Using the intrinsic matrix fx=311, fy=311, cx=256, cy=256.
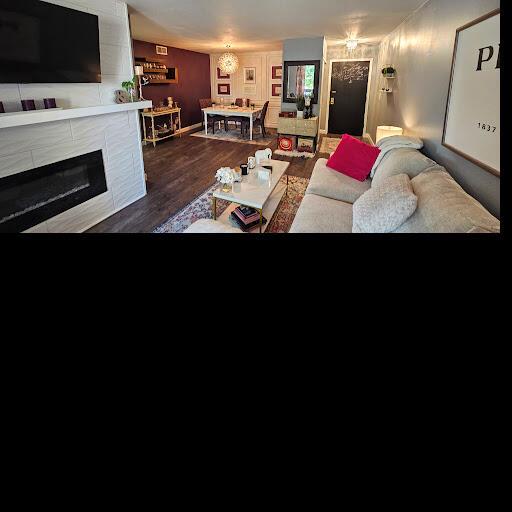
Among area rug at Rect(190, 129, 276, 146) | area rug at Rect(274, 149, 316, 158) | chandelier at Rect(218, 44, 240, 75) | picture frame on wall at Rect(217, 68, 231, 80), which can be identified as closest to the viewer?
area rug at Rect(274, 149, 316, 158)

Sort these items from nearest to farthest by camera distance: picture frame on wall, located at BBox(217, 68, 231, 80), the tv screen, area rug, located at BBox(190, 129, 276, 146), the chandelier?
1. the tv screen
2. the chandelier
3. area rug, located at BBox(190, 129, 276, 146)
4. picture frame on wall, located at BBox(217, 68, 231, 80)

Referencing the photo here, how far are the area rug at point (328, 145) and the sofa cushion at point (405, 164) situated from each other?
7.94 ft

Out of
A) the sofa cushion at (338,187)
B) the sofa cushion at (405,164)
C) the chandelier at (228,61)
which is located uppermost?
the chandelier at (228,61)

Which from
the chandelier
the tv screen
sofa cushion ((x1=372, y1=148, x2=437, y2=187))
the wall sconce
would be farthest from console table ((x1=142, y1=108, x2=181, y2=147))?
sofa cushion ((x1=372, y1=148, x2=437, y2=187))

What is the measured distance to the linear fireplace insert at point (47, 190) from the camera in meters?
1.54

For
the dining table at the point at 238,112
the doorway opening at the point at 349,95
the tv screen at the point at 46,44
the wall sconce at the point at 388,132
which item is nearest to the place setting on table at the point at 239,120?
the dining table at the point at 238,112

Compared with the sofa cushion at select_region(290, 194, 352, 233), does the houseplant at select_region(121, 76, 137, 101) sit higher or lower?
higher

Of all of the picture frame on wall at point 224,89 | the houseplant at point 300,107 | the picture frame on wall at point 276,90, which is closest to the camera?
the houseplant at point 300,107

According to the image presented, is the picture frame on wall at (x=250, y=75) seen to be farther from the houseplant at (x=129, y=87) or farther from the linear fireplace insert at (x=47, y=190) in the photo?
the linear fireplace insert at (x=47, y=190)

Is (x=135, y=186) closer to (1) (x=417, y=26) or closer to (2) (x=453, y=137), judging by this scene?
(2) (x=453, y=137)

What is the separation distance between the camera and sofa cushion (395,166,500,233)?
3.04 ft

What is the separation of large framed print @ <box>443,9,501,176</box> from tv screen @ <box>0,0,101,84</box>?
193cm

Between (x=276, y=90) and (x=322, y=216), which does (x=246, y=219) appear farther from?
(x=276, y=90)

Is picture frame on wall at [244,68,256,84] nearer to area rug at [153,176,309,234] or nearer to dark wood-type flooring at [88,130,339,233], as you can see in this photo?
dark wood-type flooring at [88,130,339,233]
